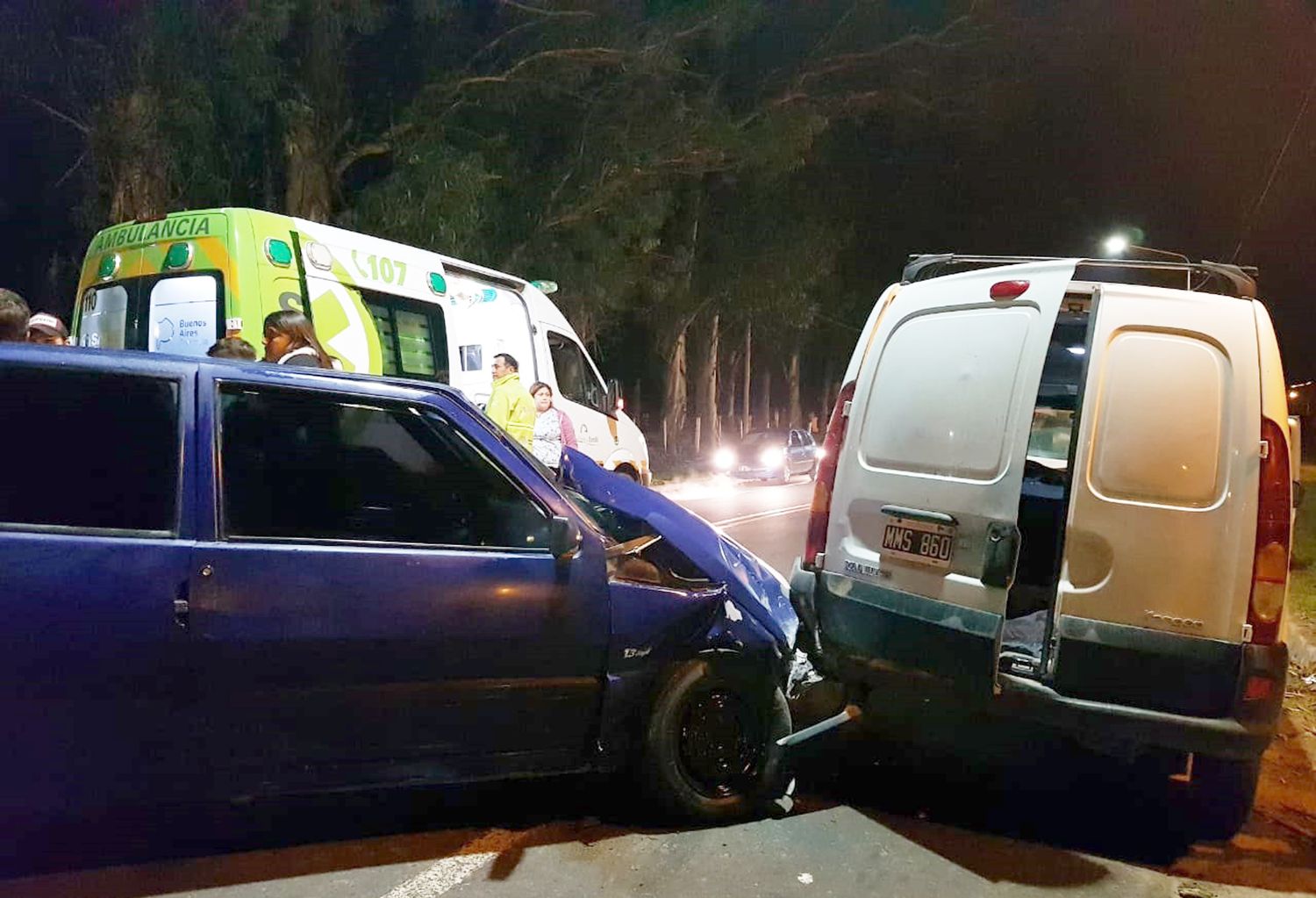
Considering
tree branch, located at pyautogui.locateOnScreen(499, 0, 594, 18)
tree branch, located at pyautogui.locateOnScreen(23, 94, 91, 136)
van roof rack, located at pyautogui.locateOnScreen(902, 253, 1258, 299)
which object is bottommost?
van roof rack, located at pyautogui.locateOnScreen(902, 253, 1258, 299)

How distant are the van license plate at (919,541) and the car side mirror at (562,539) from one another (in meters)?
1.43

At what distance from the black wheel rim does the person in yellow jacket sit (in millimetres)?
4484

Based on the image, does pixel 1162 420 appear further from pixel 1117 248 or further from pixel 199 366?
pixel 1117 248

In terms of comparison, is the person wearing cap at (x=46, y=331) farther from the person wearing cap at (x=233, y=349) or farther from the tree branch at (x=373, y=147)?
the tree branch at (x=373, y=147)

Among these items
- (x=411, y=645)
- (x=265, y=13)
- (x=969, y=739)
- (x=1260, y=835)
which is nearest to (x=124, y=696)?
(x=411, y=645)

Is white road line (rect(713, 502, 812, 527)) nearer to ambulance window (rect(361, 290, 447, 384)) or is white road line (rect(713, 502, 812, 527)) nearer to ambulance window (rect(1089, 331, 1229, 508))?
ambulance window (rect(361, 290, 447, 384))

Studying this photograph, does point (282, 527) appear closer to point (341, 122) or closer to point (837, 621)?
point (837, 621)

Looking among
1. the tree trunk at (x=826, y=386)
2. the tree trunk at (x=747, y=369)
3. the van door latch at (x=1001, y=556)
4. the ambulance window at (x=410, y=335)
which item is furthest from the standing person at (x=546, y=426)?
the tree trunk at (x=826, y=386)

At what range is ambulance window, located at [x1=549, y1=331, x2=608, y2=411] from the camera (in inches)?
394

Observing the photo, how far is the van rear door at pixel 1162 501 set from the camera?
3566 mm

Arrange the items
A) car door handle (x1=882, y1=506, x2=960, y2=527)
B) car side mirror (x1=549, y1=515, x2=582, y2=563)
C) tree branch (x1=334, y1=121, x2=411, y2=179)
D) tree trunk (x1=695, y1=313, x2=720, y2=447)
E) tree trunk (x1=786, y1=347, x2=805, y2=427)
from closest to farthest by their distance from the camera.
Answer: car side mirror (x1=549, y1=515, x2=582, y2=563) → car door handle (x1=882, y1=506, x2=960, y2=527) → tree branch (x1=334, y1=121, x2=411, y2=179) → tree trunk (x1=695, y1=313, x2=720, y2=447) → tree trunk (x1=786, y1=347, x2=805, y2=427)

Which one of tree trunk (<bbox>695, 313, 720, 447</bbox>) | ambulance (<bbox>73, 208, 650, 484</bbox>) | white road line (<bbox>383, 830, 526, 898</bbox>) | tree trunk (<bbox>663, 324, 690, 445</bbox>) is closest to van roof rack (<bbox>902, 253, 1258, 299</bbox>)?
white road line (<bbox>383, 830, 526, 898</bbox>)

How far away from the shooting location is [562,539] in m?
3.52

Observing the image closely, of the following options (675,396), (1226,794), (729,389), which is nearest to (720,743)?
(1226,794)
